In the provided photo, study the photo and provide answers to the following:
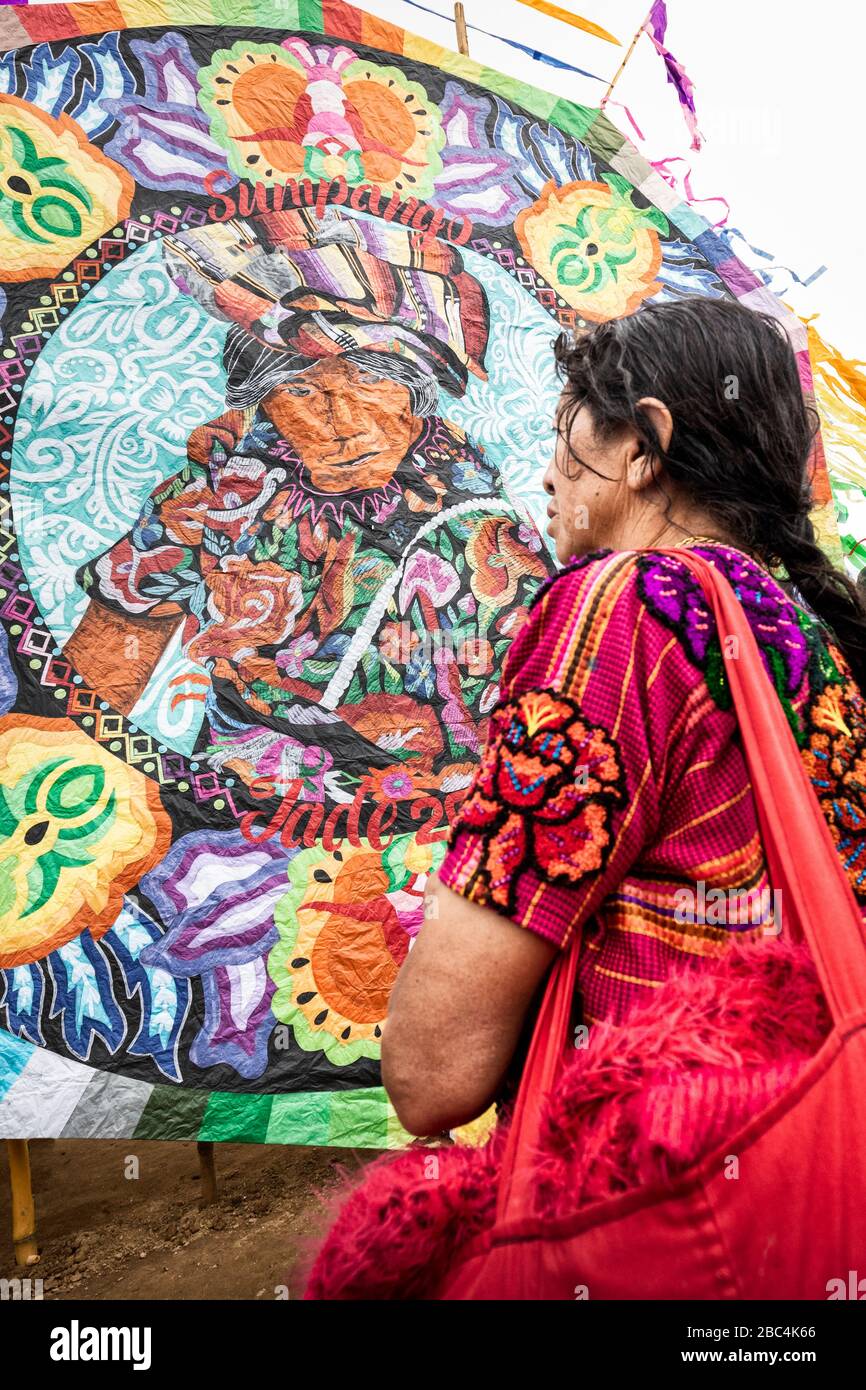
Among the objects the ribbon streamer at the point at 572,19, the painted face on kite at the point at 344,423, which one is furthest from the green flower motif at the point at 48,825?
the ribbon streamer at the point at 572,19

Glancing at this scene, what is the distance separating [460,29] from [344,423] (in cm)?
136

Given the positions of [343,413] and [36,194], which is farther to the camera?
[343,413]

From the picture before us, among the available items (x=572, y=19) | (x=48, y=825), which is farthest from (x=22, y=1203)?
(x=572, y=19)

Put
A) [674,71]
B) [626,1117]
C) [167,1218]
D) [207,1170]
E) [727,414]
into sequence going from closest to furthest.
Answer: [626,1117], [727,414], [207,1170], [167,1218], [674,71]

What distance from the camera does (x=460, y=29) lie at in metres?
2.70

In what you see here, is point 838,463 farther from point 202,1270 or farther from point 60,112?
point 202,1270

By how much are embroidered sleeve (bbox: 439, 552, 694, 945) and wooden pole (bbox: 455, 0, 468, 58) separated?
2605 millimetres

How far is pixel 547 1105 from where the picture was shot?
693 mm

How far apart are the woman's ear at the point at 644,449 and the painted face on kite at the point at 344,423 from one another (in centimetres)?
133

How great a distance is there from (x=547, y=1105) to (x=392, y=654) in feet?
5.16

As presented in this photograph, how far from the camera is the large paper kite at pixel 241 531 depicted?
1.88 m

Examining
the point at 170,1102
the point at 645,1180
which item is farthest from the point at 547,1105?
the point at 170,1102

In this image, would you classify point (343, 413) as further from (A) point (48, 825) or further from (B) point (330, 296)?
(A) point (48, 825)

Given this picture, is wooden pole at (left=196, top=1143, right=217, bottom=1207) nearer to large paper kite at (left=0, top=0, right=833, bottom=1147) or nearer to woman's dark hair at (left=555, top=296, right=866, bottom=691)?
large paper kite at (left=0, top=0, right=833, bottom=1147)
